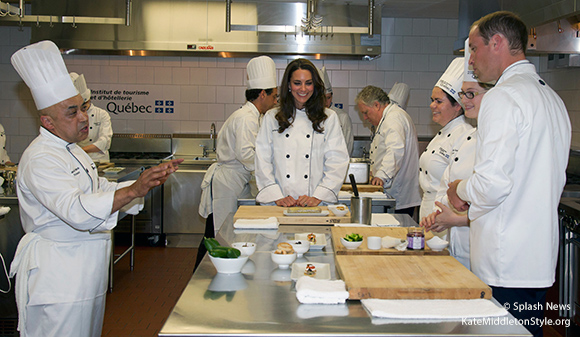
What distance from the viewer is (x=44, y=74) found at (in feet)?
7.84

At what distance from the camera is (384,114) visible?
5414 mm

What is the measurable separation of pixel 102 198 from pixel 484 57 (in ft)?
5.37

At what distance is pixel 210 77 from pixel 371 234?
5500 mm

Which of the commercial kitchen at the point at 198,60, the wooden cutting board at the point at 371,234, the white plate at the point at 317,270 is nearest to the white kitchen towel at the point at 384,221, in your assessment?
the wooden cutting board at the point at 371,234

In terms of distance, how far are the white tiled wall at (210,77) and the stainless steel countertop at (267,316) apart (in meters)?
5.76

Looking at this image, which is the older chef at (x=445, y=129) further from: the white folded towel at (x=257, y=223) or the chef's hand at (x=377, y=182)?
the chef's hand at (x=377, y=182)

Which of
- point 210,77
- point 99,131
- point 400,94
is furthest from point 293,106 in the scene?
point 210,77

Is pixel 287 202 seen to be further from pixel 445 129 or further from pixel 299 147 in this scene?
pixel 445 129

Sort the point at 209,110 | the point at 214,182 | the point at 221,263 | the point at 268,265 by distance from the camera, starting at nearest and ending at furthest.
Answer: the point at 221,263 → the point at 268,265 → the point at 214,182 → the point at 209,110

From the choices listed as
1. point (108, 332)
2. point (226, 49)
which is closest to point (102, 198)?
point (108, 332)

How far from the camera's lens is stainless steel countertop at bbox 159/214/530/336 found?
1552 millimetres

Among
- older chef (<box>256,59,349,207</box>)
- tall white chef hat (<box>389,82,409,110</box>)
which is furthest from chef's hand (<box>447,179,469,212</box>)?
tall white chef hat (<box>389,82,409,110</box>)

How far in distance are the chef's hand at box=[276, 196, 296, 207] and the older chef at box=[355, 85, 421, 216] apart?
5.56 feet

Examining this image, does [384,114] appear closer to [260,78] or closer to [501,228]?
[260,78]
